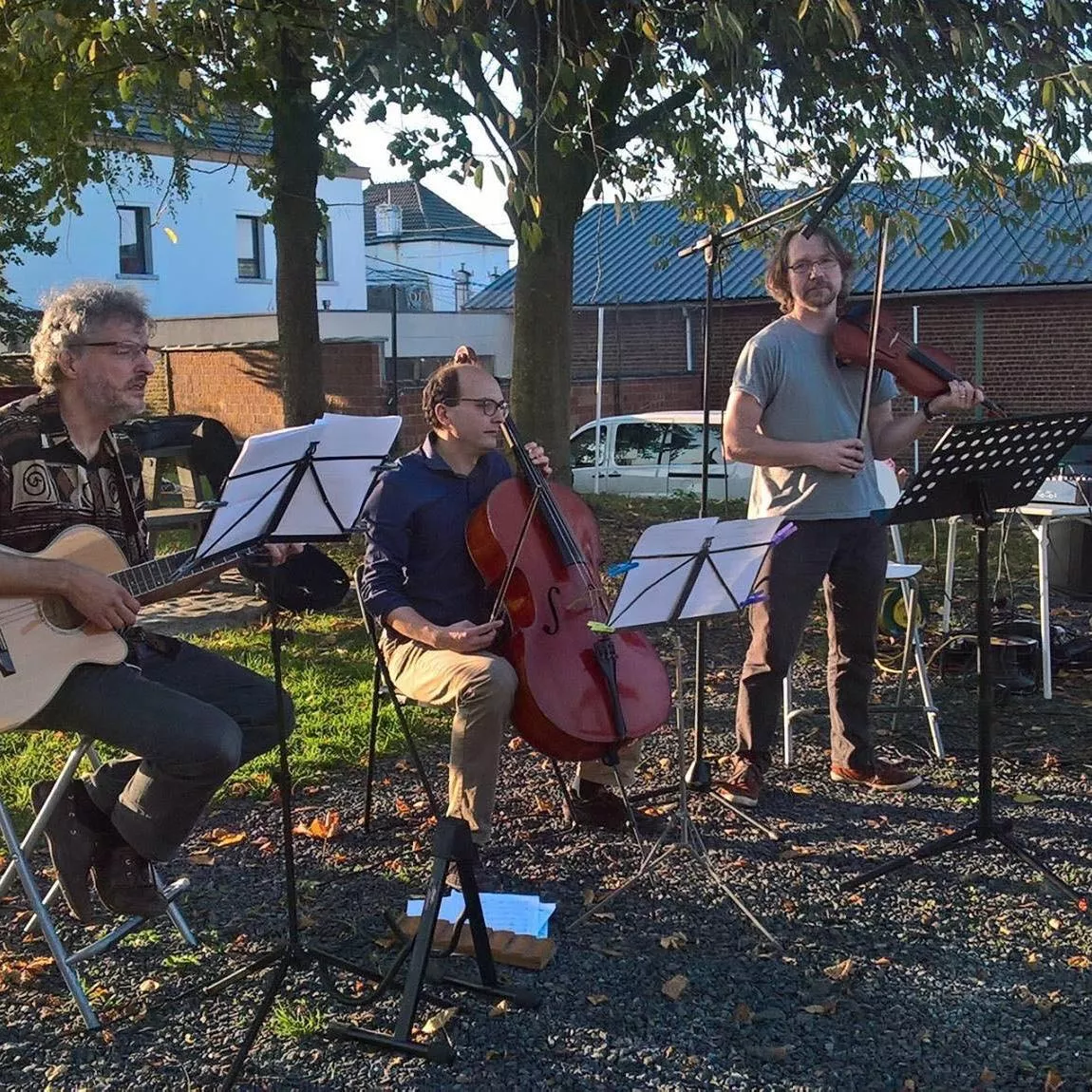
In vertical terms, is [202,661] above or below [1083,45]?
below

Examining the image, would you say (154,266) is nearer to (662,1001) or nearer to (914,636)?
(914,636)

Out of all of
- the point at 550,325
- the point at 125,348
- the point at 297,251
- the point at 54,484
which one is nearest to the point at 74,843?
the point at 54,484

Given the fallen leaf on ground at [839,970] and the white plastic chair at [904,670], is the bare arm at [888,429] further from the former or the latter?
the fallen leaf on ground at [839,970]

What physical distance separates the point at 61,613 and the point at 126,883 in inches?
31.4

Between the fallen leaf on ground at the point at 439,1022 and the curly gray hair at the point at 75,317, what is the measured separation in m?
1.95

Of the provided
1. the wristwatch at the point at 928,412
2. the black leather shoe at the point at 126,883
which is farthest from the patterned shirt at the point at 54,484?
the wristwatch at the point at 928,412

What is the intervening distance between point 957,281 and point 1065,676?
14266mm

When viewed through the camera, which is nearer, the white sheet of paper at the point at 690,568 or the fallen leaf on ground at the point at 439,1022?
the fallen leaf on ground at the point at 439,1022

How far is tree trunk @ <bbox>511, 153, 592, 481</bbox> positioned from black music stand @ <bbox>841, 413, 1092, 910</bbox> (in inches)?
198

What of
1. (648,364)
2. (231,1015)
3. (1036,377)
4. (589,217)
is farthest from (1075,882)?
(589,217)

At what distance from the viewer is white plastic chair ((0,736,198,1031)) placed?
3.09 metres

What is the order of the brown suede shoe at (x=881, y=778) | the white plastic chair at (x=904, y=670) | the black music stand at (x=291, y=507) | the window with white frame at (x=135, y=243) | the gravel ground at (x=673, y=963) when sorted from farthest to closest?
the window with white frame at (x=135, y=243)
the white plastic chair at (x=904, y=670)
the brown suede shoe at (x=881, y=778)
the black music stand at (x=291, y=507)
the gravel ground at (x=673, y=963)

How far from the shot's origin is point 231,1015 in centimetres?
306

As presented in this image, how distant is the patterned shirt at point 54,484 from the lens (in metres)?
3.18
